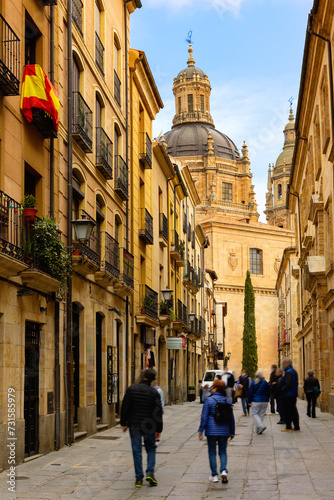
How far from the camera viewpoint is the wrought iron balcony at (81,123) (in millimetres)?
15797

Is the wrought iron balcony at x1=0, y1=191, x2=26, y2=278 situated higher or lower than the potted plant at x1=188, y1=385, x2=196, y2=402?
higher

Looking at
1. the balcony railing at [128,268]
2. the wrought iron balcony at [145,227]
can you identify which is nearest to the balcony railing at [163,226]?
the wrought iron balcony at [145,227]

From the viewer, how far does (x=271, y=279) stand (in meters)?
78.4

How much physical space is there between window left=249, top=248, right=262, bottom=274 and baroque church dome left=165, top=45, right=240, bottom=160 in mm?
19511

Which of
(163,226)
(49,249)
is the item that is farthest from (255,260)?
(49,249)

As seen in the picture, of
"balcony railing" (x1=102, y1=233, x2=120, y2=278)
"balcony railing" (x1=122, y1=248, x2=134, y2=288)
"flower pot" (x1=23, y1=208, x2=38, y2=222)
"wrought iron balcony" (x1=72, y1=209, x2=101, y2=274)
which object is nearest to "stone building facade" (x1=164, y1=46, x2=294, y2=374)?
"balcony railing" (x1=122, y1=248, x2=134, y2=288)

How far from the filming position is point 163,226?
3098cm

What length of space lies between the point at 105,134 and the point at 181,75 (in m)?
82.8

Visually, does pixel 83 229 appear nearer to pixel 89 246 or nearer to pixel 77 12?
pixel 89 246

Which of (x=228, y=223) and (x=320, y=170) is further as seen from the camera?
(x=228, y=223)

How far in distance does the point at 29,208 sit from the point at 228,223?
2502 inches

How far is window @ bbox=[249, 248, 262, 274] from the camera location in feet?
254

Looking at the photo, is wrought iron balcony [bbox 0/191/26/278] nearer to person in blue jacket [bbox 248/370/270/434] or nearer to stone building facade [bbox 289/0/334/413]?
person in blue jacket [bbox 248/370/270/434]

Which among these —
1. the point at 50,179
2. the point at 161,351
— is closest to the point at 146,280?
the point at 161,351
